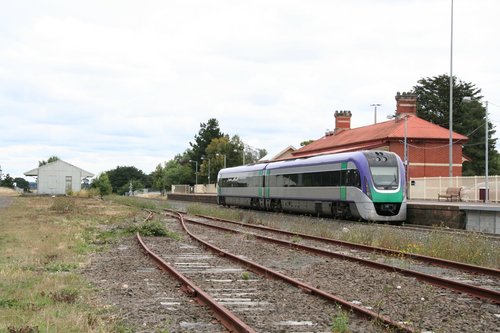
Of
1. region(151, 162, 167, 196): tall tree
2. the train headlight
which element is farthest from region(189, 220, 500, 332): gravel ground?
region(151, 162, 167, 196): tall tree

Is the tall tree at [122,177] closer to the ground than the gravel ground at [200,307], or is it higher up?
higher up

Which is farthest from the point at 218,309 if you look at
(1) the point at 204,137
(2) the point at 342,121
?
(1) the point at 204,137

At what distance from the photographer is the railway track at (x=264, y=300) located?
641cm

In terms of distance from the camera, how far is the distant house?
89.2 meters

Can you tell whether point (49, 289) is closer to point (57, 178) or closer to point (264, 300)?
point (264, 300)

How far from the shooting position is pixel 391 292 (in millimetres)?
8523

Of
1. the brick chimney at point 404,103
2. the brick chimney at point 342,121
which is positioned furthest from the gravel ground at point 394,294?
the brick chimney at point 342,121

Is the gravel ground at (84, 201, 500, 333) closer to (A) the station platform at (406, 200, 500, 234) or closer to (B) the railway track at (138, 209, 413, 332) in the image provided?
(B) the railway track at (138, 209, 413, 332)

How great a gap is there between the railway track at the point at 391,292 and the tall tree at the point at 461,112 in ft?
236

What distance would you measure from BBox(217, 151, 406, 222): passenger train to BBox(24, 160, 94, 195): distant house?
61.8 meters

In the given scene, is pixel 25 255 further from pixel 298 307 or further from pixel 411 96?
pixel 411 96

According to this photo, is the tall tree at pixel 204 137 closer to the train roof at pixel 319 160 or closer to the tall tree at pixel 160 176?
the tall tree at pixel 160 176

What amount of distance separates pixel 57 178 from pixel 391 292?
87907 millimetres

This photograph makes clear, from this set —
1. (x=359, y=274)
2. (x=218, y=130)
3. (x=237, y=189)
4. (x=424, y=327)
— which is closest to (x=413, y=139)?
(x=237, y=189)
